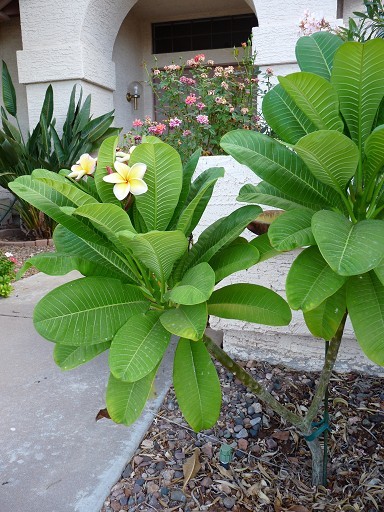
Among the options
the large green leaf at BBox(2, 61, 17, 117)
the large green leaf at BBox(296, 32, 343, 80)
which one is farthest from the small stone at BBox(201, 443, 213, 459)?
the large green leaf at BBox(2, 61, 17, 117)

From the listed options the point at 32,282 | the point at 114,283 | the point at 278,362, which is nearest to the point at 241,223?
the point at 114,283

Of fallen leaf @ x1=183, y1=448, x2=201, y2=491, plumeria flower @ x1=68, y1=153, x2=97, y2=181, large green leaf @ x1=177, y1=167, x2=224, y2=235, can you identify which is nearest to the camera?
A: large green leaf @ x1=177, y1=167, x2=224, y2=235

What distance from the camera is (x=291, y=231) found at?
0.93m

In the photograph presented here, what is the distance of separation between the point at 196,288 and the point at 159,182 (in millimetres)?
269

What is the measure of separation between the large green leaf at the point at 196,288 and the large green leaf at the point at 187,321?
0.07m

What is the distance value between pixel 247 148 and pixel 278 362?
62.6 inches

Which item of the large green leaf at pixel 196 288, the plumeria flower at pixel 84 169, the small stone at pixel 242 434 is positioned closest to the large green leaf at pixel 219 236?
the large green leaf at pixel 196 288

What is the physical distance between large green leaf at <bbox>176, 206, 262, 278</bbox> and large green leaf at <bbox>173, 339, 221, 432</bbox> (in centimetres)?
21

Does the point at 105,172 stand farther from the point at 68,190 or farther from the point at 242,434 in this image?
the point at 242,434

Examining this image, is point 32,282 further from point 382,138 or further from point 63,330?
point 382,138

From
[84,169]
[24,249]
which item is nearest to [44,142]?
[24,249]

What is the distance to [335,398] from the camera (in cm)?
193

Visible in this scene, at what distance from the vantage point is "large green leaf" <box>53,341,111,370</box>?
1.07 meters

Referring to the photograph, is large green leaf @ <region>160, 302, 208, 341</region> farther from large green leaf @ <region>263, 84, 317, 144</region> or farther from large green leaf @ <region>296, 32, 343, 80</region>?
large green leaf @ <region>296, 32, 343, 80</region>
